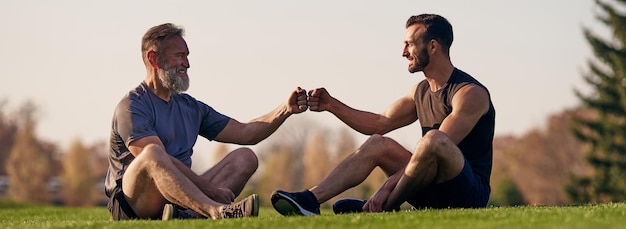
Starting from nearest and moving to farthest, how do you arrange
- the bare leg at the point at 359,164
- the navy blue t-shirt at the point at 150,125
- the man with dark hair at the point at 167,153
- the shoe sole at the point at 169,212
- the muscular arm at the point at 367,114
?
the man with dark hair at the point at 167,153
the shoe sole at the point at 169,212
the navy blue t-shirt at the point at 150,125
the bare leg at the point at 359,164
the muscular arm at the point at 367,114

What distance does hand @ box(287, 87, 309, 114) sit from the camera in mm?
10055

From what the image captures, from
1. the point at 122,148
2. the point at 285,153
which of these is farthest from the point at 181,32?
the point at 285,153

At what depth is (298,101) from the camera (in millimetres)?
10117

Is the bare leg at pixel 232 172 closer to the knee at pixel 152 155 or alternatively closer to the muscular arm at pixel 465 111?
the knee at pixel 152 155

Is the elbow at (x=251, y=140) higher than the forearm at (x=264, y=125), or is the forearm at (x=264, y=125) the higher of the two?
the forearm at (x=264, y=125)

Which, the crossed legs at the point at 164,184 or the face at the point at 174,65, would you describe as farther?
the face at the point at 174,65

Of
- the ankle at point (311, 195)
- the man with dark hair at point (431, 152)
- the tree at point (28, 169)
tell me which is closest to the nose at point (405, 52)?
the man with dark hair at point (431, 152)

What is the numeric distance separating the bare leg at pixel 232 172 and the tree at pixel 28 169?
4854 centimetres

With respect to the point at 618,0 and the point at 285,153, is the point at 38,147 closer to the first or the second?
the point at 285,153

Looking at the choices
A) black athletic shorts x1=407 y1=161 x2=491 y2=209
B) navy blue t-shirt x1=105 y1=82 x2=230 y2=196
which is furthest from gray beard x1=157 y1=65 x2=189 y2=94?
black athletic shorts x1=407 y1=161 x2=491 y2=209

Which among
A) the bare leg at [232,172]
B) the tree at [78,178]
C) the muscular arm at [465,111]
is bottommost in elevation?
the tree at [78,178]

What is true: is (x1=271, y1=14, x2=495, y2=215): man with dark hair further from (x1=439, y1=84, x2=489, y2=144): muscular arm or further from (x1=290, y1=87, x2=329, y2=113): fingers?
(x1=290, y1=87, x2=329, y2=113): fingers

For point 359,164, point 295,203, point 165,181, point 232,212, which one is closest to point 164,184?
point 165,181

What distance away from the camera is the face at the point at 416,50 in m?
9.23
